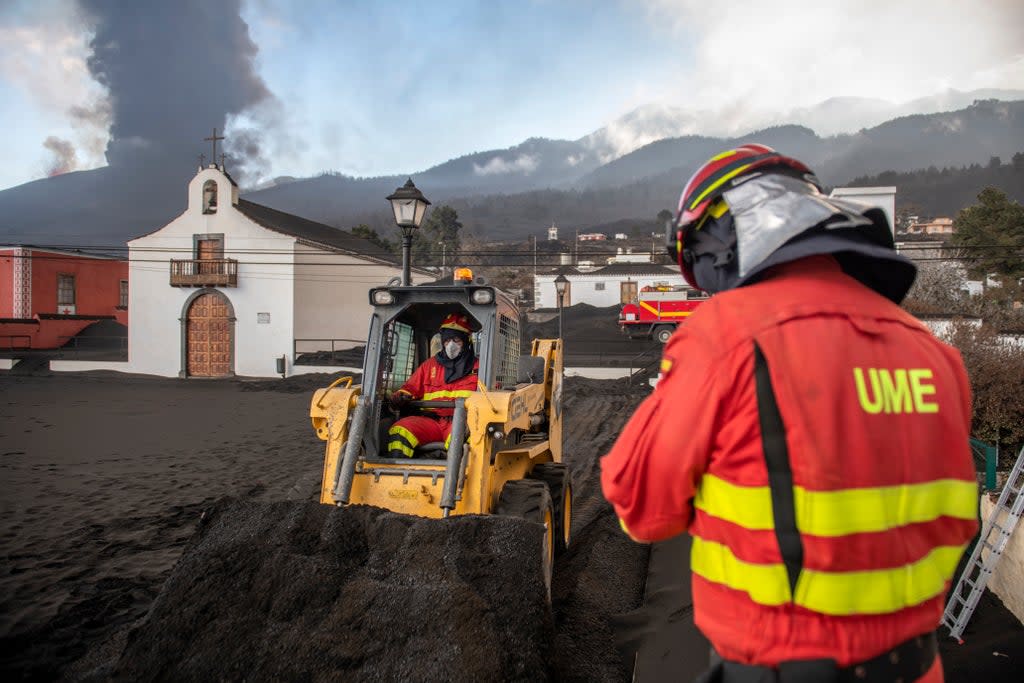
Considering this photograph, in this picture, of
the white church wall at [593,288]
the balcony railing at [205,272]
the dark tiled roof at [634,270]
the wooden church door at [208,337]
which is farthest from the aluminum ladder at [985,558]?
the white church wall at [593,288]

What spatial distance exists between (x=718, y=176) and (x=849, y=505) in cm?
84

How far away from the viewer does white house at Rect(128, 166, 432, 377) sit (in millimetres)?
29281

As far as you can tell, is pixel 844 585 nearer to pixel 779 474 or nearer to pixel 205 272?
pixel 779 474

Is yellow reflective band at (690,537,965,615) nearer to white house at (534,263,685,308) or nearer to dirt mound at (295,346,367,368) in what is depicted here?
dirt mound at (295,346,367,368)

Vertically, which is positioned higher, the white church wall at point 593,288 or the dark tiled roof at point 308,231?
the dark tiled roof at point 308,231

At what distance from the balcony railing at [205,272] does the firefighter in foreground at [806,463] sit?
29.9 meters

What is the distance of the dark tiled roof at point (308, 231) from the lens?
30198 millimetres

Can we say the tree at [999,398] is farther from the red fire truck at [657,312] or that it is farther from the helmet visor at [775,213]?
the red fire truck at [657,312]

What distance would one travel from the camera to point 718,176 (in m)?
1.75

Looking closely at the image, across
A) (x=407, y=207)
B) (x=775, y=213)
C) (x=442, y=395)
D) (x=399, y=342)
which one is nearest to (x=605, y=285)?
(x=407, y=207)

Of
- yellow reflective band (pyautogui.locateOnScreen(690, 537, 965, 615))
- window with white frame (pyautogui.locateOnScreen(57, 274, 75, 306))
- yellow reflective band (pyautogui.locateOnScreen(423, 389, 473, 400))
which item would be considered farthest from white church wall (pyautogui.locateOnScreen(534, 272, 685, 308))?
yellow reflective band (pyautogui.locateOnScreen(690, 537, 965, 615))

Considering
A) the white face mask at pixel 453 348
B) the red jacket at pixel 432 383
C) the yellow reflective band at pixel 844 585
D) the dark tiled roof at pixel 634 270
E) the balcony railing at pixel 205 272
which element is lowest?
the yellow reflective band at pixel 844 585

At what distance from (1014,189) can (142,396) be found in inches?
6238

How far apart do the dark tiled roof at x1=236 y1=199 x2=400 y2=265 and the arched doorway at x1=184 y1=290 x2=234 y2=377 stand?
3.88 meters
